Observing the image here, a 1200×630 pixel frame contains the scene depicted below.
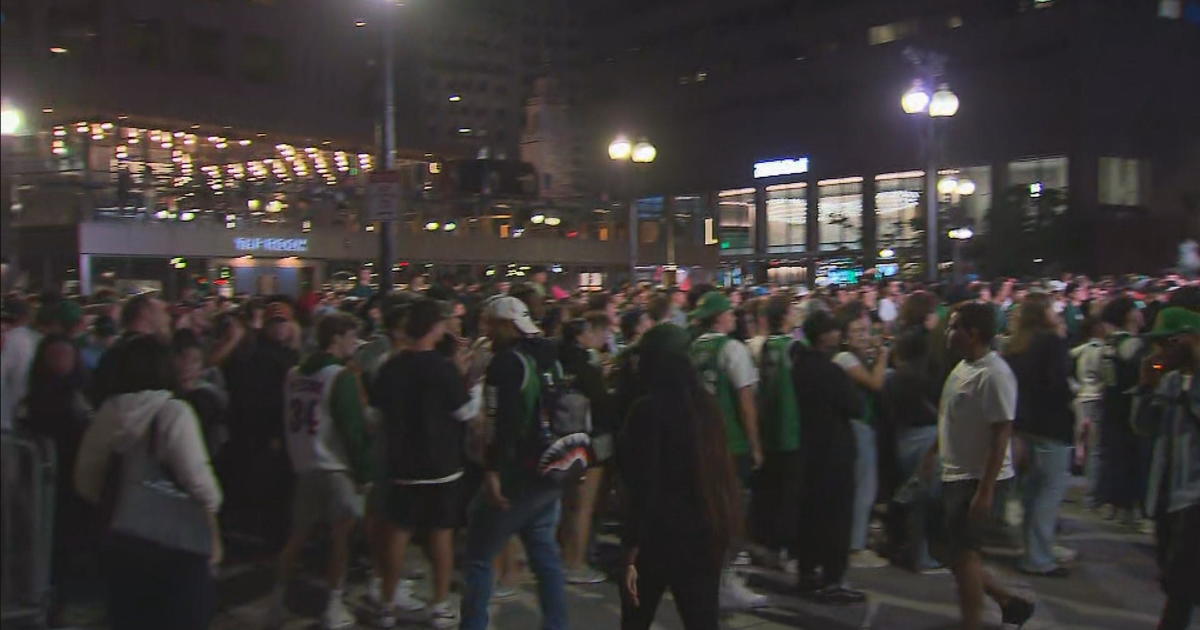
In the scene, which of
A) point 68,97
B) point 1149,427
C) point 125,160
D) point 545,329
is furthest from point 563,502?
point 125,160

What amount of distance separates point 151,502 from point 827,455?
4.37 m

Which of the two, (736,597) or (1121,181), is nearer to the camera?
(736,597)

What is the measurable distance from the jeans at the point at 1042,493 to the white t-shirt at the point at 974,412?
195 centimetres

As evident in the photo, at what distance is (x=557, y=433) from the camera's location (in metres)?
5.91

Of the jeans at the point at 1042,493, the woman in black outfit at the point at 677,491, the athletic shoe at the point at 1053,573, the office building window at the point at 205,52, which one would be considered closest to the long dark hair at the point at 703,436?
the woman in black outfit at the point at 677,491

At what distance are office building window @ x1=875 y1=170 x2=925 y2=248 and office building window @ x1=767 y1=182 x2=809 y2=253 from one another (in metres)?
4.41

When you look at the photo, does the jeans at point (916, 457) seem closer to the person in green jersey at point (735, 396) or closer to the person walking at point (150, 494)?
the person in green jersey at point (735, 396)

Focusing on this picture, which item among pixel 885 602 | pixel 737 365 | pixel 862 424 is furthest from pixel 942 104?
pixel 885 602

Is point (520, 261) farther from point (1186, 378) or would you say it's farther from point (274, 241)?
point (1186, 378)

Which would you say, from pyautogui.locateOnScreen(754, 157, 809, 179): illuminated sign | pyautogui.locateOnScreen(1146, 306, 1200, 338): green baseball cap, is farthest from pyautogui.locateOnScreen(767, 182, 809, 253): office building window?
pyautogui.locateOnScreen(1146, 306, 1200, 338): green baseball cap

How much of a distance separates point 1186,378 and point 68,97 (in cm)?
549

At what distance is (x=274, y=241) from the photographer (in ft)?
97.0

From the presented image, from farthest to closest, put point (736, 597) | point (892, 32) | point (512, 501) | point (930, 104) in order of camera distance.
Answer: point (892, 32)
point (930, 104)
point (736, 597)
point (512, 501)

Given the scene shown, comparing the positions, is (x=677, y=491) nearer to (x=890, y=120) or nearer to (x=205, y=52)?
(x=205, y=52)
